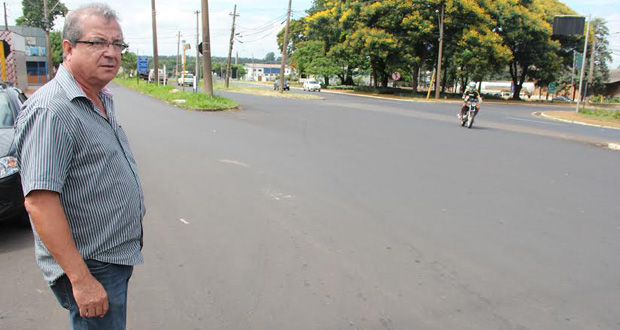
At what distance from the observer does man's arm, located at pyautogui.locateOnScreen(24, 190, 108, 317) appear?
1793 millimetres

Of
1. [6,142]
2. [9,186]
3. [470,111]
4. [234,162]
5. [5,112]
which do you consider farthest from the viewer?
[470,111]

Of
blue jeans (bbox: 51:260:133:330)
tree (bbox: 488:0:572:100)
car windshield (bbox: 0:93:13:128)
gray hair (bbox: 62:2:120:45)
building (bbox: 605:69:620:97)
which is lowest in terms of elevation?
blue jeans (bbox: 51:260:133:330)

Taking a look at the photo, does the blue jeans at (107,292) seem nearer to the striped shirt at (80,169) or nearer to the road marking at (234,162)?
the striped shirt at (80,169)

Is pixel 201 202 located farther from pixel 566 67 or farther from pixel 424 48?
pixel 566 67

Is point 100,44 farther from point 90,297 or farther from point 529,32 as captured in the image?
point 529,32

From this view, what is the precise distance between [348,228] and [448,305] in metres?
1.88

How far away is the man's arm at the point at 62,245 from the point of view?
179 centimetres

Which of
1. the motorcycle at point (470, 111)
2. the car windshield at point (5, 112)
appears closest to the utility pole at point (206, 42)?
the motorcycle at point (470, 111)

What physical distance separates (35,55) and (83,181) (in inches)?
2930

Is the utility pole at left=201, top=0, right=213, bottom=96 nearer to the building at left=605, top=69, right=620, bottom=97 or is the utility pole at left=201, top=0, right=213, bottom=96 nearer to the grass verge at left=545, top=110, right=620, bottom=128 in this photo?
the grass verge at left=545, top=110, right=620, bottom=128

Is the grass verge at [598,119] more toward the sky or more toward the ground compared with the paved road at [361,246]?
more toward the sky

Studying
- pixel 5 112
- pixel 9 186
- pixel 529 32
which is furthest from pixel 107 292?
pixel 529 32

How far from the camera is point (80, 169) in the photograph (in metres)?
1.89

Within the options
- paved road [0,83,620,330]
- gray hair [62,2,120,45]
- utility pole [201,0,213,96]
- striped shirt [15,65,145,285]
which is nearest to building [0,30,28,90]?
utility pole [201,0,213,96]
